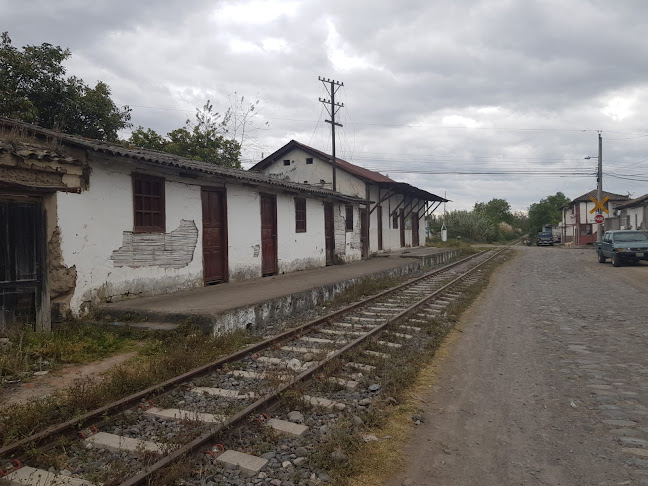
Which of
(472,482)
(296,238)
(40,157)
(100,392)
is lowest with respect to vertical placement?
(472,482)

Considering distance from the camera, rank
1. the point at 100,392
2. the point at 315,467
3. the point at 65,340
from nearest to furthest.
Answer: the point at 315,467, the point at 100,392, the point at 65,340

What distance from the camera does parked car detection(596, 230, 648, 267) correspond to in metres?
18.7

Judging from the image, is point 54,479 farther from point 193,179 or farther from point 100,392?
point 193,179

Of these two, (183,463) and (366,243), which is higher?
(366,243)

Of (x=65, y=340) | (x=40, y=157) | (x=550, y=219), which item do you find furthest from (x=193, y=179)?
(x=550, y=219)

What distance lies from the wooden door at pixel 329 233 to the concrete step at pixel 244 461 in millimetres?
14143

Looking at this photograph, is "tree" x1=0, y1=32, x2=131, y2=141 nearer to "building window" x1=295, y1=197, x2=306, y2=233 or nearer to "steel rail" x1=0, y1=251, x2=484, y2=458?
"building window" x1=295, y1=197, x2=306, y2=233

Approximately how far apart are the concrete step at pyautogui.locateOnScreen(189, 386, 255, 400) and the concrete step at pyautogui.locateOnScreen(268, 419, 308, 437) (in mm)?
593

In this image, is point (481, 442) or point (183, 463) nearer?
point (183, 463)

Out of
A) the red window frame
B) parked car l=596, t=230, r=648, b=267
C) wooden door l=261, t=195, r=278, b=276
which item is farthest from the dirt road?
parked car l=596, t=230, r=648, b=267

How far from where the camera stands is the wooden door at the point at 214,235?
1063 cm

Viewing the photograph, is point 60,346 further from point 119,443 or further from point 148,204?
point 148,204

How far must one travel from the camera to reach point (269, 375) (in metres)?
5.02

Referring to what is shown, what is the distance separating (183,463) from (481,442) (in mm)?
2409
